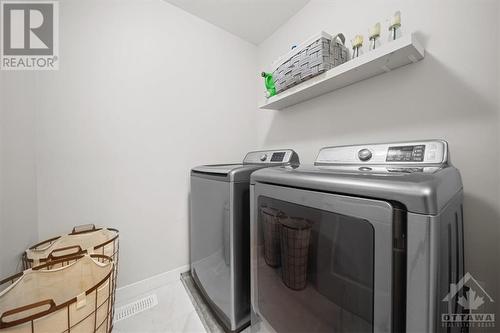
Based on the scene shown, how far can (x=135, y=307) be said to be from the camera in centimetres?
122

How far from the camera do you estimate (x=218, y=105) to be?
1.70 meters

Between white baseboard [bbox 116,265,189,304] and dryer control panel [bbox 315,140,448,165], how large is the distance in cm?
140

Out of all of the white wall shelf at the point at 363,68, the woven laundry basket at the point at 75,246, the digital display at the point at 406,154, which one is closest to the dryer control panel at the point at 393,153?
the digital display at the point at 406,154

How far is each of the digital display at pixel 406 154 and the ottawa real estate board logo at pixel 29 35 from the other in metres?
1.86

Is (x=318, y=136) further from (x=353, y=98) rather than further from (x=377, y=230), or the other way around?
(x=377, y=230)

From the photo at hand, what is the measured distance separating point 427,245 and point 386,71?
0.97m

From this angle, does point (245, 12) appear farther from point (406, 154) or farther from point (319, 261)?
point (319, 261)

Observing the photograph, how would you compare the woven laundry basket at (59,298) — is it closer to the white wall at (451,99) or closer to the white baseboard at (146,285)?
the white baseboard at (146,285)

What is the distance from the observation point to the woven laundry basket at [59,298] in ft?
1.96

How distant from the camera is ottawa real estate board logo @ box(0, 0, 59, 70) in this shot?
3.15 ft

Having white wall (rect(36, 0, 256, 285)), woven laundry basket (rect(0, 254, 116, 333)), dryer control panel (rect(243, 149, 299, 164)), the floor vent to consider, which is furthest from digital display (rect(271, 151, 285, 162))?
the floor vent

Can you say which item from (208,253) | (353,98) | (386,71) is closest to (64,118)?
(208,253)

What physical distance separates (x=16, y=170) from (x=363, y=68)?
71.4 inches

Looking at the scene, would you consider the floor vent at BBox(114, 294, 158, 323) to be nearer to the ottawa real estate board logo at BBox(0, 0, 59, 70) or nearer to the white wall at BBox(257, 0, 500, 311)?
the ottawa real estate board logo at BBox(0, 0, 59, 70)
